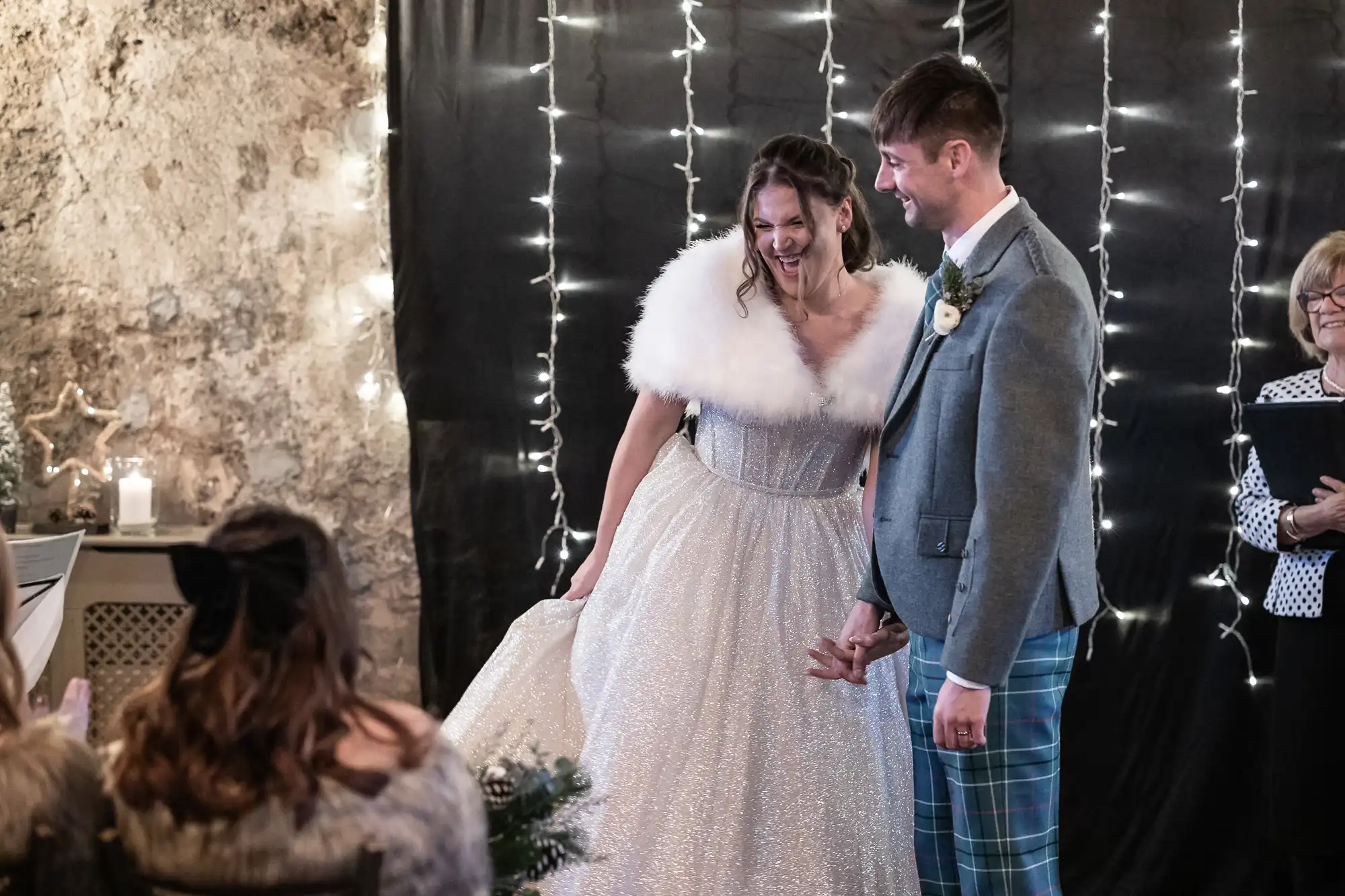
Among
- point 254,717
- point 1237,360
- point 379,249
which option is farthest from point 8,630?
point 1237,360

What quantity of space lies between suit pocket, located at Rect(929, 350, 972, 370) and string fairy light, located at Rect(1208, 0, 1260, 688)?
1521mm

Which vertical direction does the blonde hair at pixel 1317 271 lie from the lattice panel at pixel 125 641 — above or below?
above

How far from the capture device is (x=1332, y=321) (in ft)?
8.12

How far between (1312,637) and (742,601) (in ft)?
3.79

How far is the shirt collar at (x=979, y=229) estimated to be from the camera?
1804 mm

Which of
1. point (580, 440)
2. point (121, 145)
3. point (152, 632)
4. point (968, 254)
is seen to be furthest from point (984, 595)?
point (121, 145)

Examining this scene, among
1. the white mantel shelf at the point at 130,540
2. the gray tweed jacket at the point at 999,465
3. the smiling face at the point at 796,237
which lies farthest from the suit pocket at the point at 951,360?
the white mantel shelf at the point at 130,540

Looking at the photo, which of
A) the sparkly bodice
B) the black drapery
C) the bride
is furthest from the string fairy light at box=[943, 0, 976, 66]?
the sparkly bodice

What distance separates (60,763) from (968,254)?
1.32 metres

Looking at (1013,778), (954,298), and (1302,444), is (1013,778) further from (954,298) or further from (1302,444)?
(1302,444)

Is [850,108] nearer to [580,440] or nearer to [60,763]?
[580,440]

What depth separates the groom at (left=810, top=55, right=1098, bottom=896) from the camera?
1633 millimetres

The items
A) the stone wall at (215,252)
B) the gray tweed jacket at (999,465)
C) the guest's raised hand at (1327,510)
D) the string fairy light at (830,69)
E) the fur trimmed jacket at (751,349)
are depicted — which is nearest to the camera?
the gray tweed jacket at (999,465)

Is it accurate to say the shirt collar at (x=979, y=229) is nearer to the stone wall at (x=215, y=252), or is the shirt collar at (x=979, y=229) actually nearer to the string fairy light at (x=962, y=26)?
the string fairy light at (x=962, y=26)
